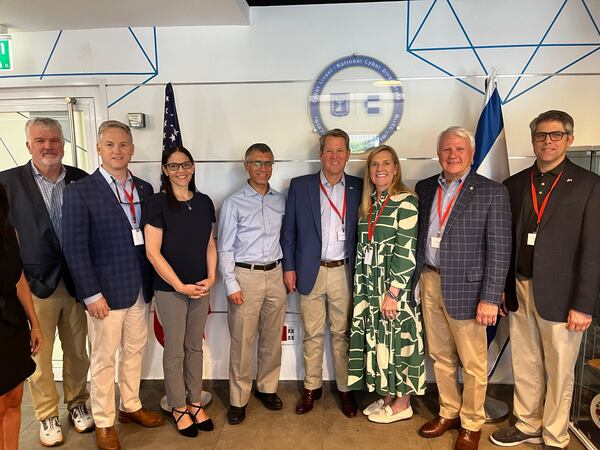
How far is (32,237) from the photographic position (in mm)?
2484

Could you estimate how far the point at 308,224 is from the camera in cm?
276

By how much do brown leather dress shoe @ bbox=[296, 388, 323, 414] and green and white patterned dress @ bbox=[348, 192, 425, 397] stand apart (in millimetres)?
368

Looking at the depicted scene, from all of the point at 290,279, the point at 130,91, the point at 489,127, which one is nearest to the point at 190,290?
the point at 290,279

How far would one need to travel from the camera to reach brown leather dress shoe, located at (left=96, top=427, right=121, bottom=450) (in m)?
2.55

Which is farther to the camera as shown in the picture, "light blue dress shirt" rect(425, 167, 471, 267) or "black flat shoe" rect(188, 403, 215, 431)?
"black flat shoe" rect(188, 403, 215, 431)

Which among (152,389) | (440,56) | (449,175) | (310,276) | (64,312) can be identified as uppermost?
(440,56)

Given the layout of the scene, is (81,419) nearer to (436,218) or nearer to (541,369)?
(436,218)

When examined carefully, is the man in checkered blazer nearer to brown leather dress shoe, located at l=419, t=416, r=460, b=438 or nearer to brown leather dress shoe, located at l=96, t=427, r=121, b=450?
brown leather dress shoe, located at l=419, t=416, r=460, b=438

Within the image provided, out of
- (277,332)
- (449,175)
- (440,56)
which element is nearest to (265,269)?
(277,332)

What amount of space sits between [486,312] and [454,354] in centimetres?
47

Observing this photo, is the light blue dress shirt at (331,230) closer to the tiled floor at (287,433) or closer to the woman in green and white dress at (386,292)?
the woman in green and white dress at (386,292)

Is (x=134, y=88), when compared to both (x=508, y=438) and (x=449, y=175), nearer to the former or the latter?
(x=449, y=175)

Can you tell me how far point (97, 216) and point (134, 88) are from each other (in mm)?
1312

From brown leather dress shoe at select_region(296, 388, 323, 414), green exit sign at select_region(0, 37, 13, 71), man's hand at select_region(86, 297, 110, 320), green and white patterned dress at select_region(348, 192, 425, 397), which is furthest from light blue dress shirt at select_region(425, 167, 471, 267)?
green exit sign at select_region(0, 37, 13, 71)
